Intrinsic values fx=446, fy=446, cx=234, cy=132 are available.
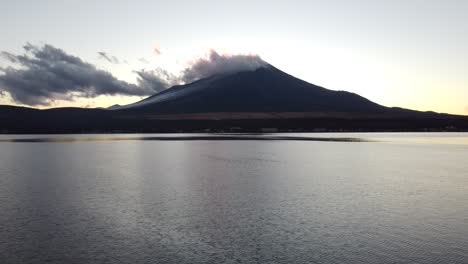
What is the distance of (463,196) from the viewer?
29453 mm

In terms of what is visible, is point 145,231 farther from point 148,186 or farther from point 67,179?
Result: point 67,179

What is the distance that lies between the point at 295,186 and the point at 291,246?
1734 cm

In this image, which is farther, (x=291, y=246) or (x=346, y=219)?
(x=346, y=219)

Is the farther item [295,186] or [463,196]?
[295,186]

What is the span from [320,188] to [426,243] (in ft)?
52.0

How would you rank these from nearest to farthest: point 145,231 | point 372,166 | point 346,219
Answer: point 145,231 < point 346,219 < point 372,166

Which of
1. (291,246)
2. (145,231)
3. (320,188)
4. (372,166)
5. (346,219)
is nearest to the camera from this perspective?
(291,246)

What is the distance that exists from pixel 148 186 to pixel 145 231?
15.3m

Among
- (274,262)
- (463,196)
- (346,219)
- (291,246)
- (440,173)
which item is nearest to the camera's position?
(274,262)

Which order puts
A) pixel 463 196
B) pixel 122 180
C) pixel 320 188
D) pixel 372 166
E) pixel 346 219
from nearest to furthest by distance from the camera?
pixel 346 219
pixel 463 196
pixel 320 188
pixel 122 180
pixel 372 166

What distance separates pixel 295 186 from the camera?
3484 centimetres

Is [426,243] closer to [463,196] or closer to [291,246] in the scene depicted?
[291,246]

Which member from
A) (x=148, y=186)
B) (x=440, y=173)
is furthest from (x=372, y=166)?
(x=148, y=186)

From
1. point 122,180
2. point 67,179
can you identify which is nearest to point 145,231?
point 122,180
